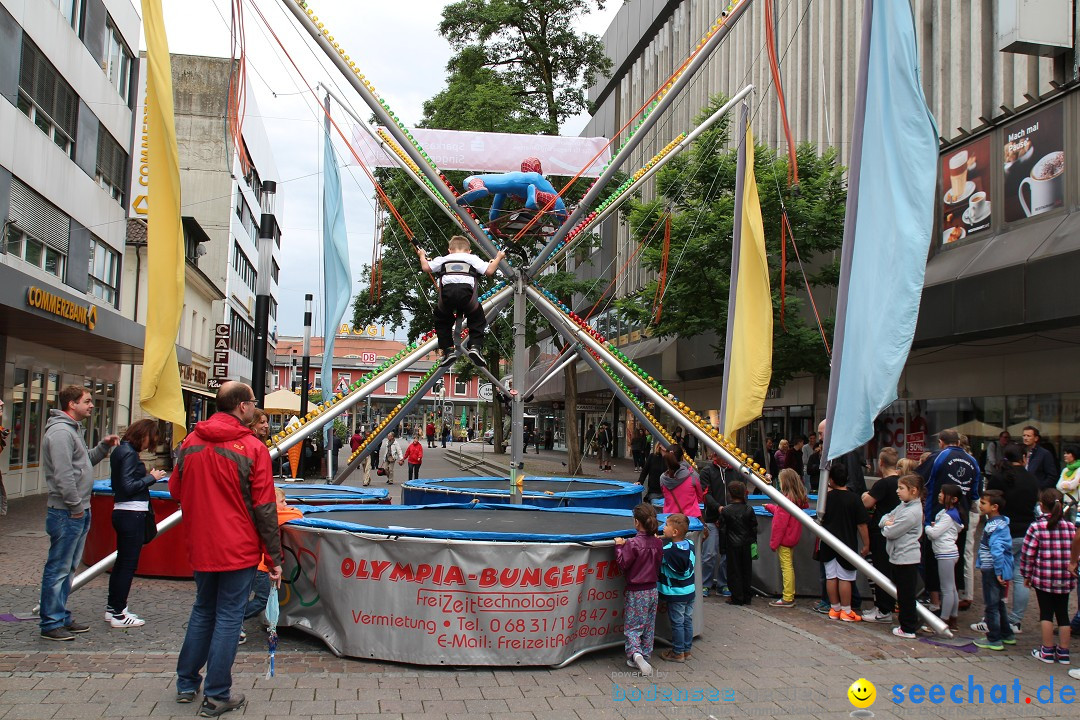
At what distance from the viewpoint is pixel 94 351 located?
18.6 meters

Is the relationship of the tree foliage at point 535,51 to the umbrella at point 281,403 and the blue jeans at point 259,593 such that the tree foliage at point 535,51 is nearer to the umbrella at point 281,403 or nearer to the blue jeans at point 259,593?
the umbrella at point 281,403

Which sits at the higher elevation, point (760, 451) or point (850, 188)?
point (850, 188)

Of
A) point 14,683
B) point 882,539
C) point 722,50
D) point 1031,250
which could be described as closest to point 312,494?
point 14,683

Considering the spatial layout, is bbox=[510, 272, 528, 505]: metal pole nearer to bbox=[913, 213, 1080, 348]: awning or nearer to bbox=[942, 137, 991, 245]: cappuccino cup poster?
bbox=[913, 213, 1080, 348]: awning

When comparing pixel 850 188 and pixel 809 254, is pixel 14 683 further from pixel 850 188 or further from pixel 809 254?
pixel 809 254

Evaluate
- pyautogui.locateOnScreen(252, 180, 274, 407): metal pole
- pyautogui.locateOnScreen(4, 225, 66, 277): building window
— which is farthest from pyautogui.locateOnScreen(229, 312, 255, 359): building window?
pyautogui.locateOnScreen(252, 180, 274, 407): metal pole

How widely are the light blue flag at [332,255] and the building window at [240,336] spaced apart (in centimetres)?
2994

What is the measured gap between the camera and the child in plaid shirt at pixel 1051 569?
20.1 ft

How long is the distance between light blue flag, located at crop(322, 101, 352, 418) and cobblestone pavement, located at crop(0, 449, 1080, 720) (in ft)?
13.6

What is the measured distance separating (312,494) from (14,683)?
17.1ft

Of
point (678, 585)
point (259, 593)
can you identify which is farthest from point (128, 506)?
point (678, 585)

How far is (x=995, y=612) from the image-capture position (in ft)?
21.9

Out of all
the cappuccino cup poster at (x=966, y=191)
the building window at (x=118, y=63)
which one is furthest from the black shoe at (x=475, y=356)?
the building window at (x=118, y=63)

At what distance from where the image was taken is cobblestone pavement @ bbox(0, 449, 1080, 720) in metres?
4.80
